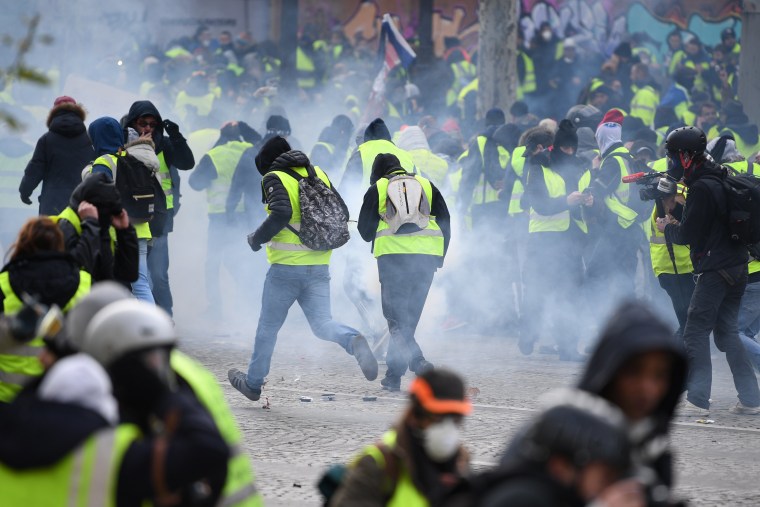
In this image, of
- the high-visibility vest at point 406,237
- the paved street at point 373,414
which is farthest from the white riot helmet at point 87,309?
the high-visibility vest at point 406,237

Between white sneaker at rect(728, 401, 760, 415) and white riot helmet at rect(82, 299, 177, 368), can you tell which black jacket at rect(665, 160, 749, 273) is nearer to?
white sneaker at rect(728, 401, 760, 415)

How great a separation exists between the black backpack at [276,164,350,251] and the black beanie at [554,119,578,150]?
10.2 ft

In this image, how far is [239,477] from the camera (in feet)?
12.0

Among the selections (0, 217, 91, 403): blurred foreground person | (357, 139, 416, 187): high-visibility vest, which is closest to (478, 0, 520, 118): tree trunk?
(357, 139, 416, 187): high-visibility vest

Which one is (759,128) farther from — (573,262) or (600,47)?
(600,47)

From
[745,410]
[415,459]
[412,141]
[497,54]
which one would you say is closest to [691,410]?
[745,410]

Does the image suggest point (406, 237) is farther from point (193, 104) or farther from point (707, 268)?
point (193, 104)

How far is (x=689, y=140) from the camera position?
872 cm

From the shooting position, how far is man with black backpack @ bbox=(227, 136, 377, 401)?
8867mm

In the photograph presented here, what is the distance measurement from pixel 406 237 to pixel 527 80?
44.5 ft

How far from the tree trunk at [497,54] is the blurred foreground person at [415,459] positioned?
Result: 14.3 m

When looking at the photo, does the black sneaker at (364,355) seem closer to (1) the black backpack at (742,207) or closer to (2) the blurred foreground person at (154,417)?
(1) the black backpack at (742,207)

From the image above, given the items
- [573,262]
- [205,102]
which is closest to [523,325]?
[573,262]

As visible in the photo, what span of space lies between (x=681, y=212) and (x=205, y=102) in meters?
12.7
